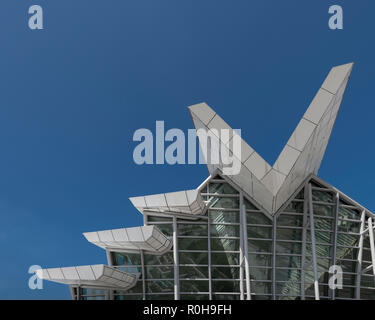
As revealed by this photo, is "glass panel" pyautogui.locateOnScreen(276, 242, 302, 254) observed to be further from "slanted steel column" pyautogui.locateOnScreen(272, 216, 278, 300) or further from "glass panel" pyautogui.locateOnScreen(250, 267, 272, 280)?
"glass panel" pyautogui.locateOnScreen(250, 267, 272, 280)

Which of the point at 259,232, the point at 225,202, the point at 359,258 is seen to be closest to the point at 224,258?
the point at 259,232

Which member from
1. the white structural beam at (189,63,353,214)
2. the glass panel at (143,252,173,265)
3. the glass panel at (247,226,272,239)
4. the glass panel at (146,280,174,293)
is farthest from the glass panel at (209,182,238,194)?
the glass panel at (146,280,174,293)

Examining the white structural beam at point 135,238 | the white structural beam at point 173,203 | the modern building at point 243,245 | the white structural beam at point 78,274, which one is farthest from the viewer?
the modern building at point 243,245

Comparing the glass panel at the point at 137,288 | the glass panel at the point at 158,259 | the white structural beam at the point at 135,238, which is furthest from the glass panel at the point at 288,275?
the glass panel at the point at 137,288

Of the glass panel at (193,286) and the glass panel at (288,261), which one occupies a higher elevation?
the glass panel at (288,261)

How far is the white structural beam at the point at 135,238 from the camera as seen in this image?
18141 mm

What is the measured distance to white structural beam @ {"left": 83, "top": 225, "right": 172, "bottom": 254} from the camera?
59.5ft

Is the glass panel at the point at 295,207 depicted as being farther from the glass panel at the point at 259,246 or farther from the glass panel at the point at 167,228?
the glass panel at the point at 167,228

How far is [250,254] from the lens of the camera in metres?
21.6

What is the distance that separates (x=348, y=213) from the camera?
23.3 m
